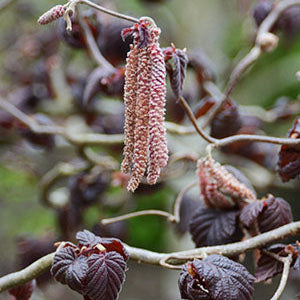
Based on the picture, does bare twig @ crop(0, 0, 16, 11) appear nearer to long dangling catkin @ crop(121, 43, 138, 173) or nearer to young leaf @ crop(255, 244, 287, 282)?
long dangling catkin @ crop(121, 43, 138, 173)

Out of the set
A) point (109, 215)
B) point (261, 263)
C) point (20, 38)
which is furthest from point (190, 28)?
point (261, 263)

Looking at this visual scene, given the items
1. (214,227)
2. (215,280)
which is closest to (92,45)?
(214,227)

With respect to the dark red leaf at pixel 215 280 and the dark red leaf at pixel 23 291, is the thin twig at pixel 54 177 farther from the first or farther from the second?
the dark red leaf at pixel 215 280

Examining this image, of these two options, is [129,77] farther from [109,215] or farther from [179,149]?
[109,215]

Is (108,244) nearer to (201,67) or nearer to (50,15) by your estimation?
(50,15)

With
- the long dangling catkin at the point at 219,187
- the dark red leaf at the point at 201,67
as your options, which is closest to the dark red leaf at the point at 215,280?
the long dangling catkin at the point at 219,187

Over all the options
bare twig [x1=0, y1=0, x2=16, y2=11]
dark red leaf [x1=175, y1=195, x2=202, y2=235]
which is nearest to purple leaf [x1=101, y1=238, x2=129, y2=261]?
dark red leaf [x1=175, y1=195, x2=202, y2=235]

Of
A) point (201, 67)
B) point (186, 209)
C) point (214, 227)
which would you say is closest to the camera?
point (214, 227)
